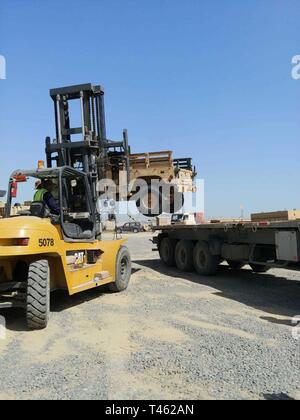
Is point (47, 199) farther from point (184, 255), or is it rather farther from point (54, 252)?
point (184, 255)

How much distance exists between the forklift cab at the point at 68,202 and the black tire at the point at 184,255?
446 cm

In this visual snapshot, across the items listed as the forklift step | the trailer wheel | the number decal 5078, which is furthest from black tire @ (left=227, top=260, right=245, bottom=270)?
the forklift step

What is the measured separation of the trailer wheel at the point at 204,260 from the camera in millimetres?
11039

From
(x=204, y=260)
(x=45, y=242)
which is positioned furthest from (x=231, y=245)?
(x=45, y=242)

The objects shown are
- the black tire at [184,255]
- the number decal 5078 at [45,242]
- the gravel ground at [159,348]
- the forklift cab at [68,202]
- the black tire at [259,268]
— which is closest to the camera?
the gravel ground at [159,348]

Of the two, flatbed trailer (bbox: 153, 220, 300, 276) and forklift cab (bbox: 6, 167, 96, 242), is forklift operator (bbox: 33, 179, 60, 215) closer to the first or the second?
forklift cab (bbox: 6, 167, 96, 242)

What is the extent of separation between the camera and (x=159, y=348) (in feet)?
17.2

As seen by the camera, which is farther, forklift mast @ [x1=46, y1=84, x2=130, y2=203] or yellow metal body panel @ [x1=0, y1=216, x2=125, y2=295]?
forklift mast @ [x1=46, y1=84, x2=130, y2=203]

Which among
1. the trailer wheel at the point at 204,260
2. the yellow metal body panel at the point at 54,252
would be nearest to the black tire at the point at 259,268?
the trailer wheel at the point at 204,260

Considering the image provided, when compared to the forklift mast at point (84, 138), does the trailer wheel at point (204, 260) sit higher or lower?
lower

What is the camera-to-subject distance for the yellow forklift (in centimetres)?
609

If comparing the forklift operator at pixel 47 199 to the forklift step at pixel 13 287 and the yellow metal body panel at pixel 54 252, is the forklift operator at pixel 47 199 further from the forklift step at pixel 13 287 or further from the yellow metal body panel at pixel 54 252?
the forklift step at pixel 13 287

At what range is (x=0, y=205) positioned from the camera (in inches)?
381
